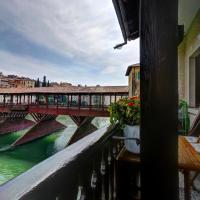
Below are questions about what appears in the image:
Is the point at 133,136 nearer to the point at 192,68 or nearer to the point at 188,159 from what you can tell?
the point at 188,159

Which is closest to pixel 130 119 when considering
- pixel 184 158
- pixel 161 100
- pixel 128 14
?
pixel 184 158

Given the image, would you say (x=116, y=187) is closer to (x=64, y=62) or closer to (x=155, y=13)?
(x=155, y=13)

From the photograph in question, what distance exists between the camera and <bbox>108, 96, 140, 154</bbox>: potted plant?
4.77ft

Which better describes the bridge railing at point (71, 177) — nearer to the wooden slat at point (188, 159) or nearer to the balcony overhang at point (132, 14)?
the wooden slat at point (188, 159)

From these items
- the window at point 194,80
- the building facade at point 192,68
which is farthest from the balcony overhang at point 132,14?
the window at point 194,80

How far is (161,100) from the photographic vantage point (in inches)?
30.1

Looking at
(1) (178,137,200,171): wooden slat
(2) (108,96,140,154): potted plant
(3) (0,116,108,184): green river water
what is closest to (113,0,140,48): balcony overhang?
(2) (108,96,140,154): potted plant

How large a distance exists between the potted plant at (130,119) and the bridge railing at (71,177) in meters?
0.23

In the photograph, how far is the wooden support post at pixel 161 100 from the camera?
2.48 feet

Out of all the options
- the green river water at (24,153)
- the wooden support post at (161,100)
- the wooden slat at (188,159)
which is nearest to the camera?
the wooden support post at (161,100)

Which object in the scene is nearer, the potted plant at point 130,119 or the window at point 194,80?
the potted plant at point 130,119

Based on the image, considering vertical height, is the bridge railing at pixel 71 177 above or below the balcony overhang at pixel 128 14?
below

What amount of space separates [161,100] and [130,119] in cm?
75

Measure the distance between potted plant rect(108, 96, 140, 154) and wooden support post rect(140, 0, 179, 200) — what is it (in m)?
0.62
